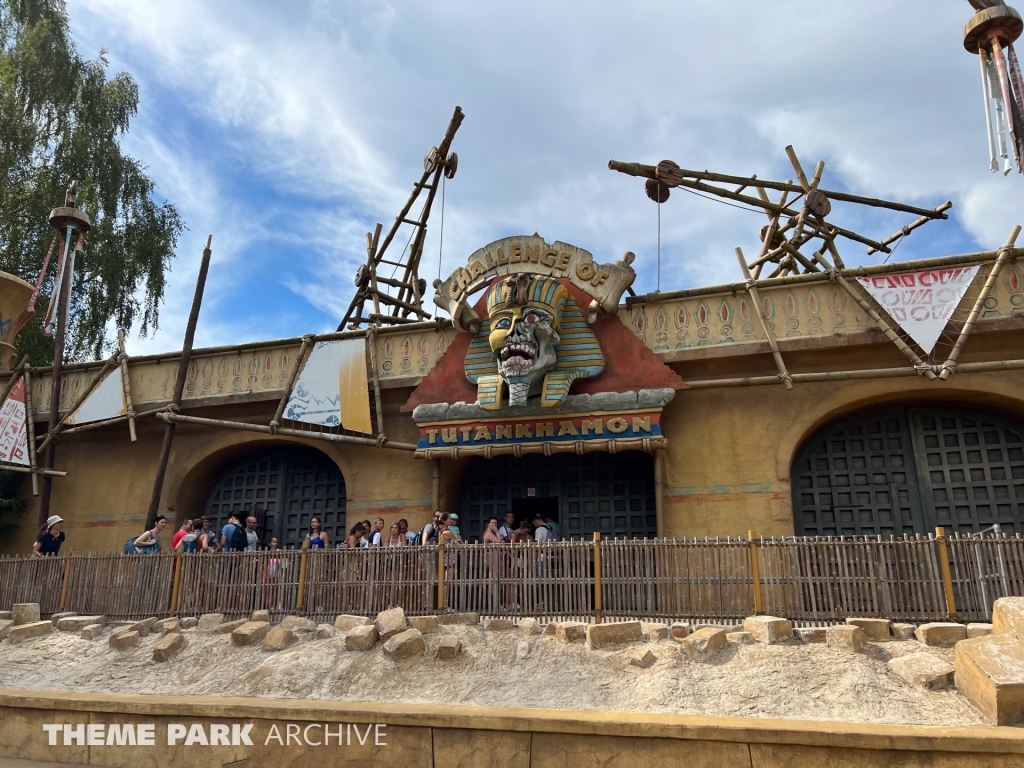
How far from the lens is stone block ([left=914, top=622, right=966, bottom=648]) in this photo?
6883 mm

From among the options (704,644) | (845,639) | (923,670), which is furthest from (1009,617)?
(704,644)

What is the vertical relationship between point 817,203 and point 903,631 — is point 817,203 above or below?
above

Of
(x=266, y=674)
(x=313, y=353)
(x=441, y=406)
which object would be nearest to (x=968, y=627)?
(x=266, y=674)

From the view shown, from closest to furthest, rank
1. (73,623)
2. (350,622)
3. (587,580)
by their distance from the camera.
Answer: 1. (587,580)
2. (350,622)
3. (73,623)

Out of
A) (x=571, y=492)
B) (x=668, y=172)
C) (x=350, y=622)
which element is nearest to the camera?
(x=350, y=622)

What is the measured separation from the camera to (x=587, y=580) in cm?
818

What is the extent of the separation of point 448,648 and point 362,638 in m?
0.95

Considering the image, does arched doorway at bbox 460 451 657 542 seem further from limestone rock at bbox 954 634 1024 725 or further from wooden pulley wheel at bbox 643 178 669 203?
limestone rock at bbox 954 634 1024 725

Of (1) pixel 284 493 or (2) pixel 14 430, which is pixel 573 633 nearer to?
(1) pixel 284 493

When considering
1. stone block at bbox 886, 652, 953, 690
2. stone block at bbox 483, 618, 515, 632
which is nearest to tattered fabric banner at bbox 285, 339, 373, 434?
stone block at bbox 483, 618, 515, 632

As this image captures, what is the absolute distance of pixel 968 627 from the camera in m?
6.88

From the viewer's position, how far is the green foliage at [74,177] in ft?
58.5

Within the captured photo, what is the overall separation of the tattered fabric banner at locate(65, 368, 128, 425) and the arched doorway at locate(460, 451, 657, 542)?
6782 millimetres

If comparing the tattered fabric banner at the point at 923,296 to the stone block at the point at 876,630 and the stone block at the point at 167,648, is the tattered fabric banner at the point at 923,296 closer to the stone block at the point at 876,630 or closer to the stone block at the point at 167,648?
the stone block at the point at 876,630
